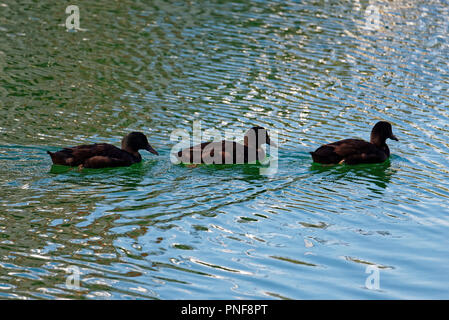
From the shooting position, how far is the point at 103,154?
14516mm

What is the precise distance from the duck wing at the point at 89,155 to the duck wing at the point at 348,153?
3.56 metres

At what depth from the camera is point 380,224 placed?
12.3 m

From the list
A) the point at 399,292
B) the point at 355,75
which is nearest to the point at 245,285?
the point at 399,292

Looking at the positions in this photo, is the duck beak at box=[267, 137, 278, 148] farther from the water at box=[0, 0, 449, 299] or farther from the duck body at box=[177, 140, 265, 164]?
the duck body at box=[177, 140, 265, 164]

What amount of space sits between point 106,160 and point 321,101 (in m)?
7.13

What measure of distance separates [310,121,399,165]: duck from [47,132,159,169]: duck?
10.3 feet

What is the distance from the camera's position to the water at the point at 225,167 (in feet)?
33.7

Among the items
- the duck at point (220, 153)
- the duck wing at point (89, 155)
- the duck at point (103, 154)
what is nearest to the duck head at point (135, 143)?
the duck at point (103, 154)

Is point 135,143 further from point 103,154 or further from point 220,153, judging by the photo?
point 220,153

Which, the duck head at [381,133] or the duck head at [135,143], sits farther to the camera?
the duck head at [381,133]

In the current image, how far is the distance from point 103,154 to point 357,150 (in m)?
4.76

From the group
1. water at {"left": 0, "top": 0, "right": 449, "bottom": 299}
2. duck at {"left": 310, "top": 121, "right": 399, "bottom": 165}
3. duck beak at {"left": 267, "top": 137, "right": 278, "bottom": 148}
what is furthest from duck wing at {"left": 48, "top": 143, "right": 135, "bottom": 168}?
duck at {"left": 310, "top": 121, "right": 399, "bottom": 165}

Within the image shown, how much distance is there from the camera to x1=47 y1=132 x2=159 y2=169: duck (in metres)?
14.2

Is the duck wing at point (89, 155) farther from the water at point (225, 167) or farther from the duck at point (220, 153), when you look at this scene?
the duck at point (220, 153)
